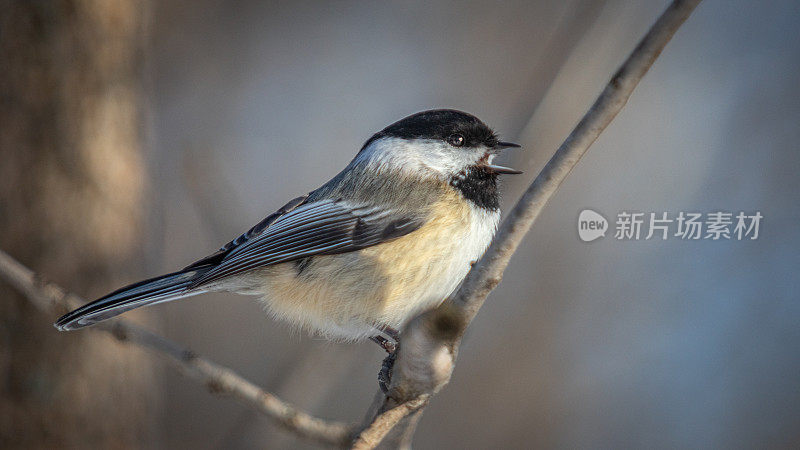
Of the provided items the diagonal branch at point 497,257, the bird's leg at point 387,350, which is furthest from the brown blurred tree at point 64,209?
the diagonal branch at point 497,257

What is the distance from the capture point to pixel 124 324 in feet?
3.31

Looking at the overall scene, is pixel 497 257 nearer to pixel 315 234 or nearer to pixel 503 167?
pixel 503 167

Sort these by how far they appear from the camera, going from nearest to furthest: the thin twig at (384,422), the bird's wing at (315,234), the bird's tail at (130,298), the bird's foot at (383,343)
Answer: the thin twig at (384,422) < the bird's tail at (130,298) < the bird's wing at (315,234) < the bird's foot at (383,343)

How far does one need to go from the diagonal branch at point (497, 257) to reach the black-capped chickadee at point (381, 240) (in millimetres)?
356

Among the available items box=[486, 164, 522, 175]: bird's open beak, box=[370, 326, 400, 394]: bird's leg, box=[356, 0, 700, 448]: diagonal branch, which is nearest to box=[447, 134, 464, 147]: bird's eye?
box=[486, 164, 522, 175]: bird's open beak

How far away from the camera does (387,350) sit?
1.40 meters

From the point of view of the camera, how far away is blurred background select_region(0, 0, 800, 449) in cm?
165

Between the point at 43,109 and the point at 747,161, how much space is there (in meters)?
2.16

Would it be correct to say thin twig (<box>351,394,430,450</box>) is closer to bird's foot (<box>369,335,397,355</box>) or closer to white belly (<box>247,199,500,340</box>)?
white belly (<box>247,199,500,340</box>)

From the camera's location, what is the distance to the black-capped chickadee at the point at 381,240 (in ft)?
4.16

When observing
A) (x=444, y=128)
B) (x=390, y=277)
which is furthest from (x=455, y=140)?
(x=390, y=277)

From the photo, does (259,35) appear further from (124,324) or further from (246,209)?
(124,324)

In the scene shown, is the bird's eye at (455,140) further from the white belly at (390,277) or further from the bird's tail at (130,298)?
the bird's tail at (130,298)

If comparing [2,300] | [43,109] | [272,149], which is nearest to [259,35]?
[272,149]
